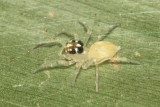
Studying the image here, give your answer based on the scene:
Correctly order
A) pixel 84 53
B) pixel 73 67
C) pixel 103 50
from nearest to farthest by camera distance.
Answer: pixel 103 50 < pixel 73 67 < pixel 84 53

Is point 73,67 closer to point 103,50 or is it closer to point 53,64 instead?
point 53,64

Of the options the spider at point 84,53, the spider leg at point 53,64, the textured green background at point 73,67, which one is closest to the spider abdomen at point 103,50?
the spider at point 84,53

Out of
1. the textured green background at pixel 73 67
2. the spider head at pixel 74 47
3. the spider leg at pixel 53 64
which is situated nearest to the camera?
the textured green background at pixel 73 67

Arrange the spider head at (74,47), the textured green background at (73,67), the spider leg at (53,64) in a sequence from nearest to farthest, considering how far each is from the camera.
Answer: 1. the textured green background at (73,67)
2. the spider leg at (53,64)
3. the spider head at (74,47)

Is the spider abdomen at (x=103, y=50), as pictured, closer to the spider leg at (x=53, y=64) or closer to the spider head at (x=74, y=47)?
the spider head at (x=74, y=47)

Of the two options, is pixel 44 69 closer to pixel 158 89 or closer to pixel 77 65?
pixel 77 65

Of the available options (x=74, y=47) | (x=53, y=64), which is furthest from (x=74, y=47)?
(x=53, y=64)

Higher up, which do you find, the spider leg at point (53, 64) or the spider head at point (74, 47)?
the spider head at point (74, 47)

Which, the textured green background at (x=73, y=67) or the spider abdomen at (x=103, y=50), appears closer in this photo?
the textured green background at (x=73, y=67)
